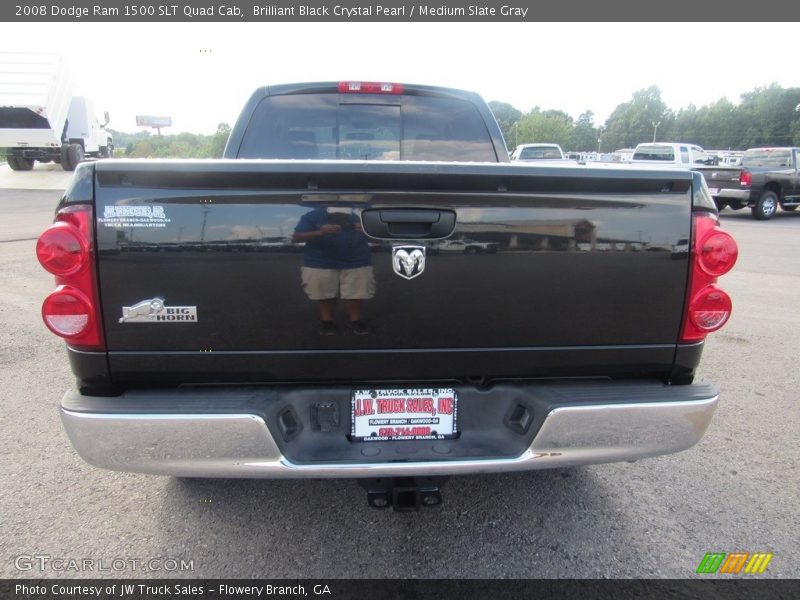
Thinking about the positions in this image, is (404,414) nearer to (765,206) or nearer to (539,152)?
(765,206)

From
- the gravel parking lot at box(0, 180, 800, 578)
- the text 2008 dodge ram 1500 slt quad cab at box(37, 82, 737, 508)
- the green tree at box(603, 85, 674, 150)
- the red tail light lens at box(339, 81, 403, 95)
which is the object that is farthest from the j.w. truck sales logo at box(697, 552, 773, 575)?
the green tree at box(603, 85, 674, 150)

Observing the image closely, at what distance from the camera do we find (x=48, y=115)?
18.7m

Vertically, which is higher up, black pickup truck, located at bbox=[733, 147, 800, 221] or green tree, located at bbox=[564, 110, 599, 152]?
green tree, located at bbox=[564, 110, 599, 152]

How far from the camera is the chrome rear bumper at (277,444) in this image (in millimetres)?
1807

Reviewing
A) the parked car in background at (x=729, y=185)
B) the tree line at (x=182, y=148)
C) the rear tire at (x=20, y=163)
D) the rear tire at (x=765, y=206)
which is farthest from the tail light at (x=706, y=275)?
the rear tire at (x=20, y=163)

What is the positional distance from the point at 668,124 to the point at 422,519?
378ft

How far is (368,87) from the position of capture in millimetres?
3379

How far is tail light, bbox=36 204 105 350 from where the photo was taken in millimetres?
1759

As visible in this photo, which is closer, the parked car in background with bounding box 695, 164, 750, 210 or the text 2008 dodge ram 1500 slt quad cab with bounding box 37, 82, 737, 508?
the text 2008 dodge ram 1500 slt quad cab with bounding box 37, 82, 737, 508

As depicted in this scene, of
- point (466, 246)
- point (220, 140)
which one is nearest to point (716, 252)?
point (466, 246)

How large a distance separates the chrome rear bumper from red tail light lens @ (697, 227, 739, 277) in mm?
496

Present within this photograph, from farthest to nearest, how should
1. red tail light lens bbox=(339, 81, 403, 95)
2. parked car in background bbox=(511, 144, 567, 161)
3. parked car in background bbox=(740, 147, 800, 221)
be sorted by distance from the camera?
parked car in background bbox=(511, 144, 567, 161) < parked car in background bbox=(740, 147, 800, 221) < red tail light lens bbox=(339, 81, 403, 95)

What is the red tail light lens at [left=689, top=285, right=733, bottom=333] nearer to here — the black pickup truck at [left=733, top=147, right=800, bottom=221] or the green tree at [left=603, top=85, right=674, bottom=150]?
the black pickup truck at [left=733, top=147, right=800, bottom=221]

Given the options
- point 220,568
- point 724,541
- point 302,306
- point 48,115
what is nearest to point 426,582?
point 220,568
